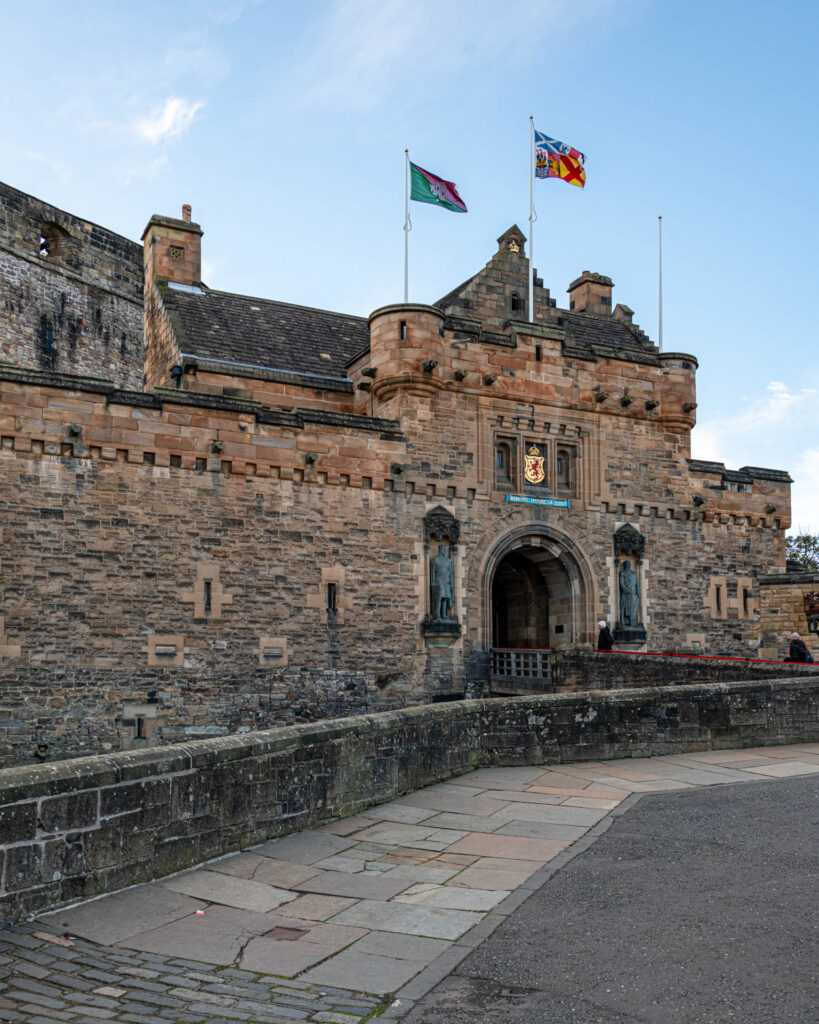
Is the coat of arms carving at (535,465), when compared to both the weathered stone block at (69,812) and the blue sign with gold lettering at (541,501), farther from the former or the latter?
the weathered stone block at (69,812)

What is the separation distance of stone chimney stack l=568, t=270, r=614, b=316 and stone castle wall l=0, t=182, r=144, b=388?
15464 mm

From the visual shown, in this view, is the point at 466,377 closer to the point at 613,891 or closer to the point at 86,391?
the point at 86,391

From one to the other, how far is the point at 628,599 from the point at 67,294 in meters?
20.8

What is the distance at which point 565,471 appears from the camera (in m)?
24.5

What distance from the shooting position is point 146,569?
62.3ft

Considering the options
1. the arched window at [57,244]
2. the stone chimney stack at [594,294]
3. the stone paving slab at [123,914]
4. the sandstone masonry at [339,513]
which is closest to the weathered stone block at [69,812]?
the stone paving slab at [123,914]

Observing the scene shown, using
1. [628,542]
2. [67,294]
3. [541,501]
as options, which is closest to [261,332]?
[541,501]

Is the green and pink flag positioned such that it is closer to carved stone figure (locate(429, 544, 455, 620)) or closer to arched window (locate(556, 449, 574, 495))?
arched window (locate(556, 449, 574, 495))

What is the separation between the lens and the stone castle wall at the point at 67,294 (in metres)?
30.7

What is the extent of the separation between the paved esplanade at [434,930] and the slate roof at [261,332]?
53.7 feet

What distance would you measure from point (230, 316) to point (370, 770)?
17912 millimetres

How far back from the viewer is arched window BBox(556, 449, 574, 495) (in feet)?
80.0

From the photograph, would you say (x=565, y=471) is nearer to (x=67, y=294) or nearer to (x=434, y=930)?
(x=67, y=294)

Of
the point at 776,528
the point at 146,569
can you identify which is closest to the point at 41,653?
the point at 146,569
